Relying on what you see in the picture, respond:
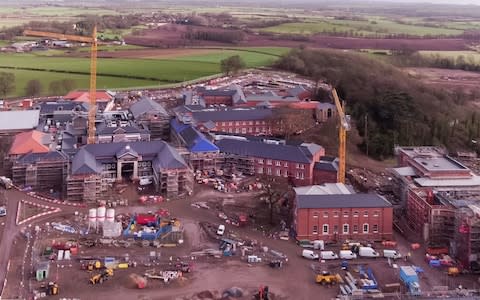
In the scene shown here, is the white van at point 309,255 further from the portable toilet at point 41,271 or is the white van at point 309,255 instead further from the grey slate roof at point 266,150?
the portable toilet at point 41,271

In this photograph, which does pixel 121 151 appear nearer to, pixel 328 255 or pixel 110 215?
pixel 110 215

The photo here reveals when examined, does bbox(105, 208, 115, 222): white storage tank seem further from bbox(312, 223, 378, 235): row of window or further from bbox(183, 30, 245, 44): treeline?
bbox(183, 30, 245, 44): treeline

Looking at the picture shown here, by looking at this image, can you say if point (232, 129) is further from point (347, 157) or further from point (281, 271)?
point (281, 271)

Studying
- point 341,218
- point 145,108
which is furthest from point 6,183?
point 341,218

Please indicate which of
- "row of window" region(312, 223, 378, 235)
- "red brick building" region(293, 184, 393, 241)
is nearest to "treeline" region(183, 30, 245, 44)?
"red brick building" region(293, 184, 393, 241)

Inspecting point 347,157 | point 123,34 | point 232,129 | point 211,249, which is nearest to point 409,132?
point 347,157
